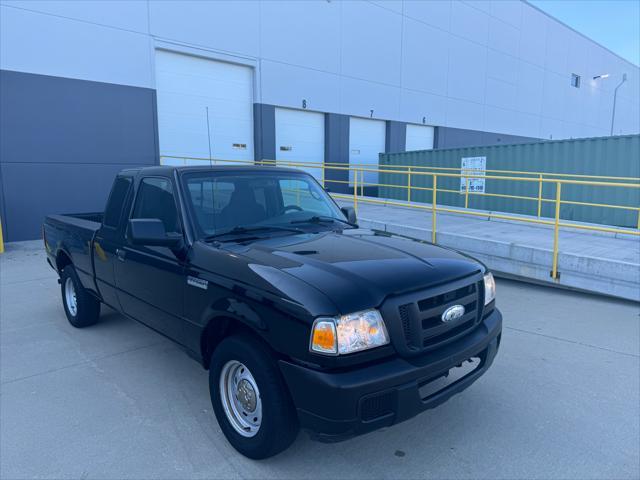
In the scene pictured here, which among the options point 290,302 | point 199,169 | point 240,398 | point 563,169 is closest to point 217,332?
Answer: point 240,398

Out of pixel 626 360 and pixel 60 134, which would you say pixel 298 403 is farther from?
pixel 60 134

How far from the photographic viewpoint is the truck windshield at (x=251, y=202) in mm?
3467

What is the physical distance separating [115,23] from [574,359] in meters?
13.7

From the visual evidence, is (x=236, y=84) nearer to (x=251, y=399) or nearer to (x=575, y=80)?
(x=251, y=399)

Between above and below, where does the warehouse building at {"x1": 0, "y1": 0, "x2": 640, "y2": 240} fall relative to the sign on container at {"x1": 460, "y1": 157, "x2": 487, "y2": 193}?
above

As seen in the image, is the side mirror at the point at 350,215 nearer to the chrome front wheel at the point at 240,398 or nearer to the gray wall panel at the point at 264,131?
the chrome front wheel at the point at 240,398

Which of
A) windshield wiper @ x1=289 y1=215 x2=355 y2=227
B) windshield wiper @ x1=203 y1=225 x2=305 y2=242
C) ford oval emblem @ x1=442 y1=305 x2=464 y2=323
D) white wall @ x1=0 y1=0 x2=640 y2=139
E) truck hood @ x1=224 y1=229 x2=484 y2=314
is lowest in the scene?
ford oval emblem @ x1=442 y1=305 x2=464 y2=323

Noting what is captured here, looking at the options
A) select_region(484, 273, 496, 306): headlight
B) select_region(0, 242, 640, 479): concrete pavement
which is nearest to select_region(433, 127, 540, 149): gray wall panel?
select_region(0, 242, 640, 479): concrete pavement

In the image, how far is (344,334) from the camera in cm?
236

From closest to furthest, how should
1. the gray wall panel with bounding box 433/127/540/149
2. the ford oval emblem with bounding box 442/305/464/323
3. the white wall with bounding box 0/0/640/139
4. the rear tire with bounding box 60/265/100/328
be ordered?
1. the ford oval emblem with bounding box 442/305/464/323
2. the rear tire with bounding box 60/265/100/328
3. the white wall with bounding box 0/0/640/139
4. the gray wall panel with bounding box 433/127/540/149

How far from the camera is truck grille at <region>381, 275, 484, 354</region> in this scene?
250 centimetres

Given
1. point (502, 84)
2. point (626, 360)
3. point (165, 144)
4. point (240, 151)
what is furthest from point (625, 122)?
point (626, 360)

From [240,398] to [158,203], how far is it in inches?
71.2

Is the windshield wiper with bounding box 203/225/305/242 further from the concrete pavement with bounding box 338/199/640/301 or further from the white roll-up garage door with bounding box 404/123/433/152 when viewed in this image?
the white roll-up garage door with bounding box 404/123/433/152
